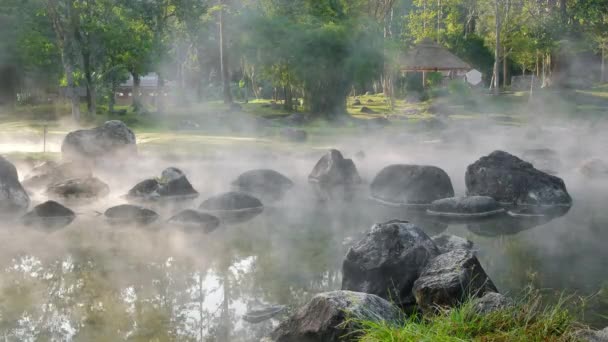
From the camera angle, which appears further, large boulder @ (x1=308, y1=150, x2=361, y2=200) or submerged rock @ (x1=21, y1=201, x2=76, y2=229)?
large boulder @ (x1=308, y1=150, x2=361, y2=200)

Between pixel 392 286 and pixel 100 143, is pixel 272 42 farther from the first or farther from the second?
pixel 392 286

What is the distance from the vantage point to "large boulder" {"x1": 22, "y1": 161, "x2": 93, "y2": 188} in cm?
1880

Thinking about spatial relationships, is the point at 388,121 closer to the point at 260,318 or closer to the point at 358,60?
the point at 358,60

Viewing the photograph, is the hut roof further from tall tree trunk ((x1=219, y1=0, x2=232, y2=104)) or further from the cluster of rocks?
the cluster of rocks

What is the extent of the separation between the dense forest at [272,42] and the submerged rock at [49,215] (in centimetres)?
1777

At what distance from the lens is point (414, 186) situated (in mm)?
16688

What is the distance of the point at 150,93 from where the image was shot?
55844 millimetres

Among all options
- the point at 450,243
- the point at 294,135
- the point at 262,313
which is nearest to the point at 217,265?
the point at 262,313

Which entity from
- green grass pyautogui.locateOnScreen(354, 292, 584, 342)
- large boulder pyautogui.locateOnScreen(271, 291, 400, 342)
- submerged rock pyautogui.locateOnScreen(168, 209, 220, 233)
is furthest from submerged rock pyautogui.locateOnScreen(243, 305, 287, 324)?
submerged rock pyautogui.locateOnScreen(168, 209, 220, 233)

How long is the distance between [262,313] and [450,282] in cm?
238

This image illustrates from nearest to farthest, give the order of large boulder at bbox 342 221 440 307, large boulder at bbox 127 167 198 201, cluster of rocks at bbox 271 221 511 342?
cluster of rocks at bbox 271 221 511 342, large boulder at bbox 342 221 440 307, large boulder at bbox 127 167 198 201

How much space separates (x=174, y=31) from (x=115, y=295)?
Result: 39.2 meters

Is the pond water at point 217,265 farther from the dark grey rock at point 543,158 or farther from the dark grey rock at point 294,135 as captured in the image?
the dark grey rock at point 294,135

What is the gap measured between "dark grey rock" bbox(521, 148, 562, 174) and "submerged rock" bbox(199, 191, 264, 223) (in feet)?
34.3
